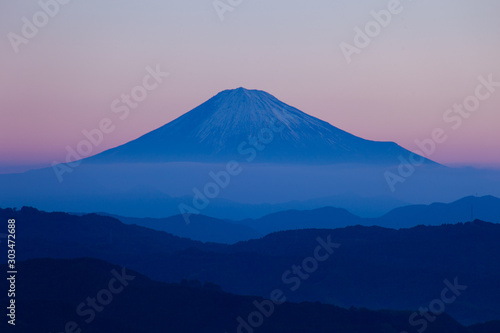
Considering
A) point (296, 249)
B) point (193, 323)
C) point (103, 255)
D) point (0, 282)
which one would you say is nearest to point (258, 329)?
point (193, 323)

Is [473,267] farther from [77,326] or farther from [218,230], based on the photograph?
[218,230]

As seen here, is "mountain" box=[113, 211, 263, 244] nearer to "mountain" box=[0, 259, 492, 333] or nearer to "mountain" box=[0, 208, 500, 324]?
"mountain" box=[0, 208, 500, 324]

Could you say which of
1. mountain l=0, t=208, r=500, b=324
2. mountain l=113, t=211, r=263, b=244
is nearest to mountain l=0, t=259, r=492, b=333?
mountain l=0, t=208, r=500, b=324

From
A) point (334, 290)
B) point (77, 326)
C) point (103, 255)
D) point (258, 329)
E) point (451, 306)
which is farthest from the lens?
point (103, 255)

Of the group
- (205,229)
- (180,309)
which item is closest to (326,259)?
(180,309)

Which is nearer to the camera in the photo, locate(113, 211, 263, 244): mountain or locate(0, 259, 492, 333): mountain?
locate(0, 259, 492, 333): mountain

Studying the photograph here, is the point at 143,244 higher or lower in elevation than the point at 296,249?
higher

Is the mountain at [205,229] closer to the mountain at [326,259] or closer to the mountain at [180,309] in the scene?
the mountain at [326,259]
